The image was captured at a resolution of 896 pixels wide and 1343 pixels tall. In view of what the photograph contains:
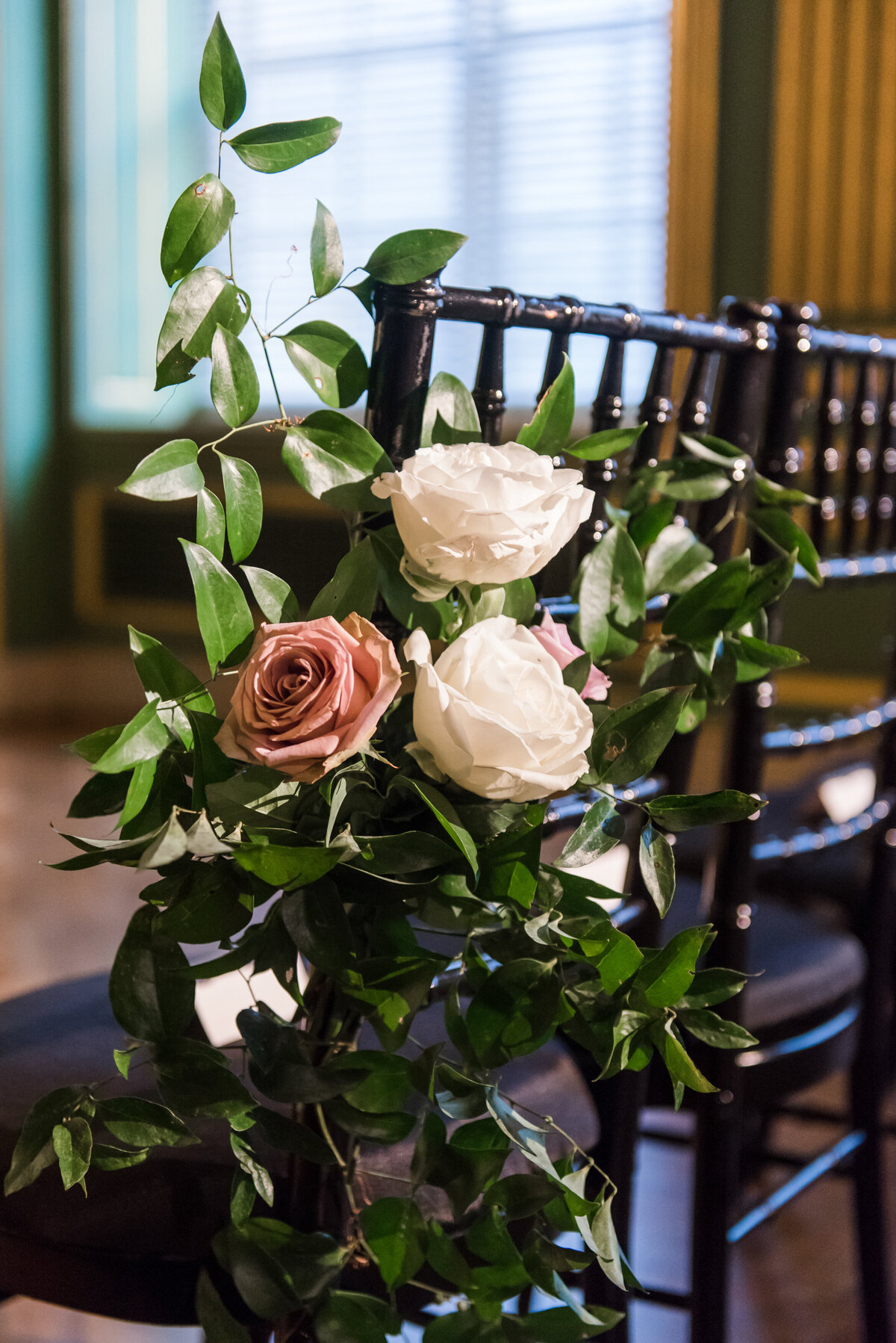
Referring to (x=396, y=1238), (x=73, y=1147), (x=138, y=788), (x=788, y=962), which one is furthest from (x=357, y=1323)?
(x=788, y=962)

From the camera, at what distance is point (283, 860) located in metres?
0.50

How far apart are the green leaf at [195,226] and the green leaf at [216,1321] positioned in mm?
485

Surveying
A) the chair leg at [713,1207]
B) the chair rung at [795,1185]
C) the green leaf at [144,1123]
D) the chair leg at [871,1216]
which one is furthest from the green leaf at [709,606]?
the chair leg at [871,1216]

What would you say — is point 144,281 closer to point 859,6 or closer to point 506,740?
point 859,6

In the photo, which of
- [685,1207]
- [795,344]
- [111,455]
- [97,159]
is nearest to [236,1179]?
[795,344]

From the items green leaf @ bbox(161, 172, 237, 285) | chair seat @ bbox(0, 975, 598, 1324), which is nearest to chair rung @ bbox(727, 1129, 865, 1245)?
chair seat @ bbox(0, 975, 598, 1324)

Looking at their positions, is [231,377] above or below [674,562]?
above

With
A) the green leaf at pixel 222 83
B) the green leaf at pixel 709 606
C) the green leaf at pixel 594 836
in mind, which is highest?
the green leaf at pixel 222 83

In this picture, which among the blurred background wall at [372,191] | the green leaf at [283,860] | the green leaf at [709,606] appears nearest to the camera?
the green leaf at [283,860]

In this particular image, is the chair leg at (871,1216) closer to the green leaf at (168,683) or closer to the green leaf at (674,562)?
the green leaf at (674,562)

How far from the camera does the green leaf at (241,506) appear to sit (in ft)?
1.87

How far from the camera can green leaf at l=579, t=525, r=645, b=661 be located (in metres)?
0.70

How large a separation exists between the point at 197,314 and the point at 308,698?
176 mm

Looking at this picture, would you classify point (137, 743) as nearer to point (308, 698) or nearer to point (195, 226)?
point (308, 698)
